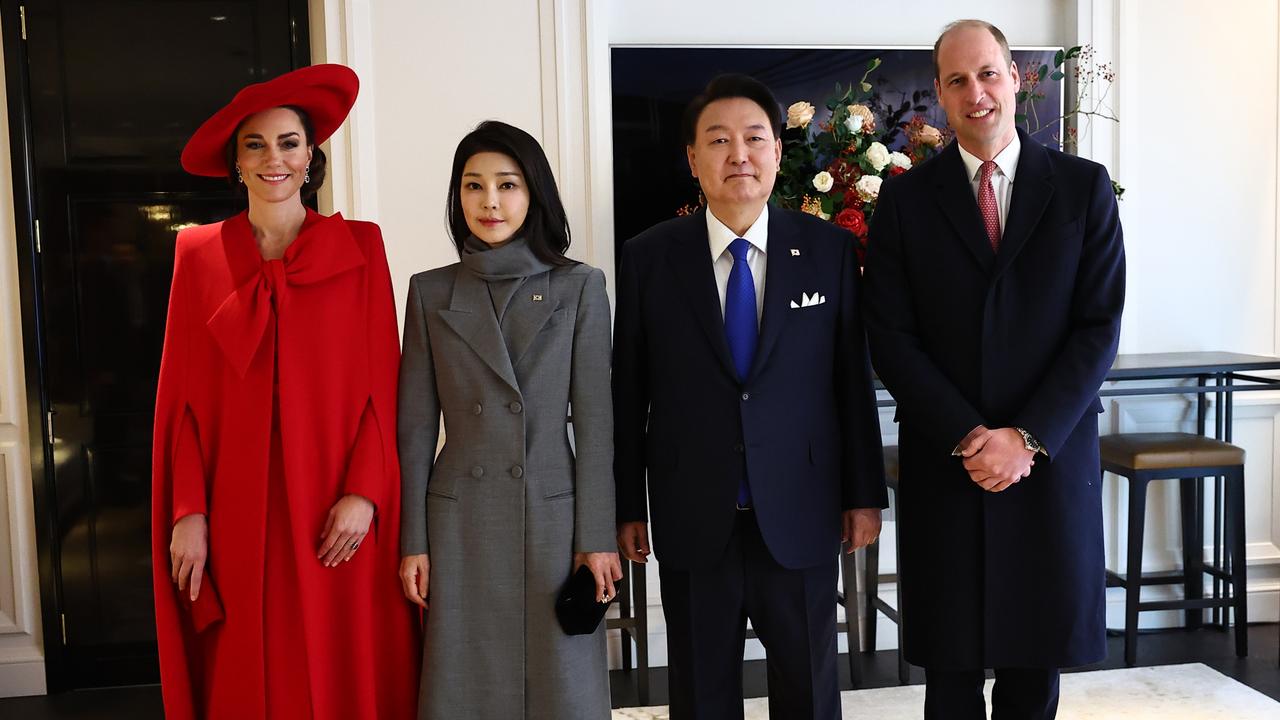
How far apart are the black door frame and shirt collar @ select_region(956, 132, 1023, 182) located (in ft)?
7.89

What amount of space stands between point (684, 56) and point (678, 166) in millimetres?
385

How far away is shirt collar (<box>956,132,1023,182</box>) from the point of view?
7.09 feet

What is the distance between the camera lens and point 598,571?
2.01 meters

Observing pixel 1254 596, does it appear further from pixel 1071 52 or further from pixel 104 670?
pixel 104 670

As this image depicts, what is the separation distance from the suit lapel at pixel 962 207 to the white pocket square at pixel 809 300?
315 millimetres

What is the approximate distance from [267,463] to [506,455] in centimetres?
45

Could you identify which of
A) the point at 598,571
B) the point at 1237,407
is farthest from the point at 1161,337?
the point at 598,571

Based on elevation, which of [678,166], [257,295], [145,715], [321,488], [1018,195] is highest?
[678,166]

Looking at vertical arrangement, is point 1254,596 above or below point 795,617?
below

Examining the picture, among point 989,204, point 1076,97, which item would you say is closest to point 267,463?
point 989,204

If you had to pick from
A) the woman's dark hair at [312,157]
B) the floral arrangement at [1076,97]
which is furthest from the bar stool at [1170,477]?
the woman's dark hair at [312,157]

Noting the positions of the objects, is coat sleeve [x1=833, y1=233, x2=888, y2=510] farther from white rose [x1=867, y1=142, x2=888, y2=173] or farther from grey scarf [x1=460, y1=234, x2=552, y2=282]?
white rose [x1=867, y1=142, x2=888, y2=173]

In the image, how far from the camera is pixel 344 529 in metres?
1.99

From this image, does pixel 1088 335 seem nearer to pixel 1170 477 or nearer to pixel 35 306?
pixel 1170 477
